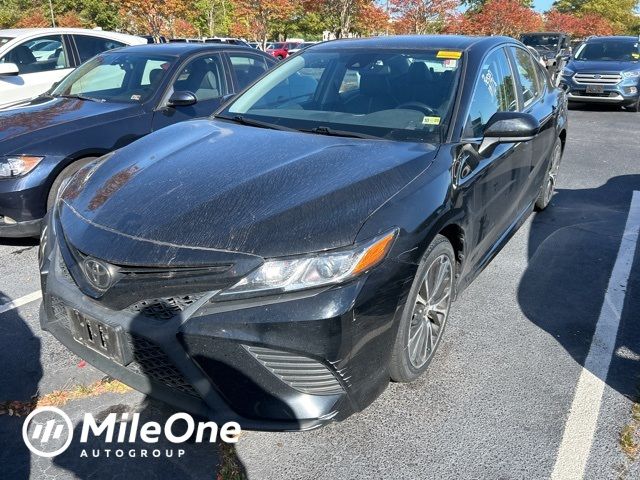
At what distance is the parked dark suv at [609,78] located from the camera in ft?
40.3

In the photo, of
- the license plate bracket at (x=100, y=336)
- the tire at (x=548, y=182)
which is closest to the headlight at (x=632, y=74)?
the tire at (x=548, y=182)

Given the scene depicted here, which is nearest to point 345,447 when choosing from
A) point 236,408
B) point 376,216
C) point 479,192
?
point 236,408

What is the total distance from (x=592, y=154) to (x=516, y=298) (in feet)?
18.5

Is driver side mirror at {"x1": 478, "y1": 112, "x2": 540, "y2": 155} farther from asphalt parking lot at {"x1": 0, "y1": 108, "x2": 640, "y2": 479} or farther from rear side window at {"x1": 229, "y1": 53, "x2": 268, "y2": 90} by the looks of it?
rear side window at {"x1": 229, "y1": 53, "x2": 268, "y2": 90}

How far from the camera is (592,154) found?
27.4 feet

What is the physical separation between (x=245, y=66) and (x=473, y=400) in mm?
4578

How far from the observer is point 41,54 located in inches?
294

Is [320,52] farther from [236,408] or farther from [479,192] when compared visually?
[236,408]

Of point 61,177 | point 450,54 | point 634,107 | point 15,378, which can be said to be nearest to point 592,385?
point 450,54

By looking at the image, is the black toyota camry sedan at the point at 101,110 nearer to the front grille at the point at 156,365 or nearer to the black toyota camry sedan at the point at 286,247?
the black toyota camry sedan at the point at 286,247

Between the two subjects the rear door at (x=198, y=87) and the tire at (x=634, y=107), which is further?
the tire at (x=634, y=107)

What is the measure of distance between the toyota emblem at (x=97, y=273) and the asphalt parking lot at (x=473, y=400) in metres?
0.74

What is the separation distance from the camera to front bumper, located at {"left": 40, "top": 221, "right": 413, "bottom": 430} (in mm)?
1978

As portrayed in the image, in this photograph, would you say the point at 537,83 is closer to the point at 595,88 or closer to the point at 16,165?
the point at 16,165
